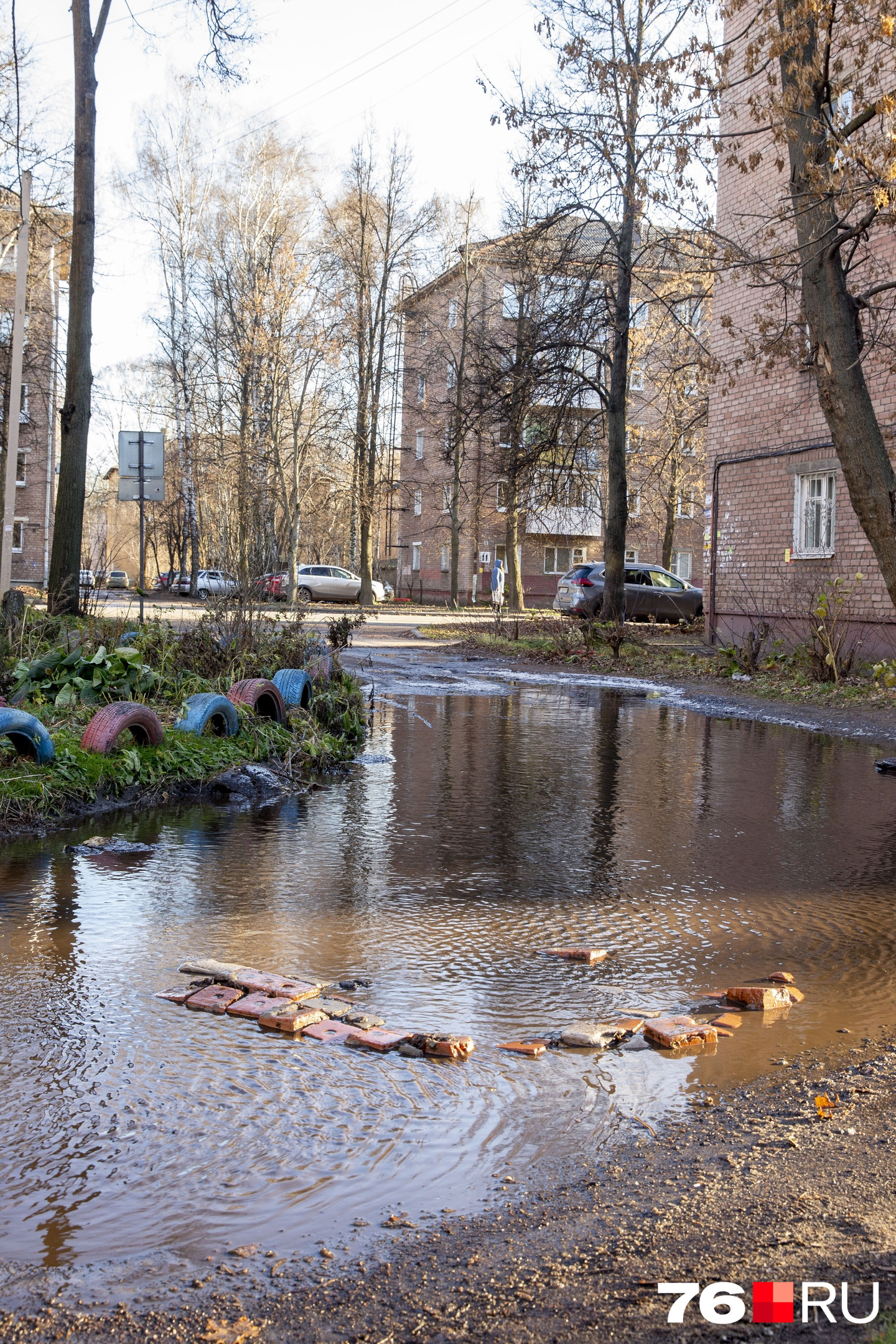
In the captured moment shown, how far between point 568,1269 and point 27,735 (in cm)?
556

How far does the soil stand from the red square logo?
1cm

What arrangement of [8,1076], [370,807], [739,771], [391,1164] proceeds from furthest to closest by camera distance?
[739,771]
[370,807]
[8,1076]
[391,1164]

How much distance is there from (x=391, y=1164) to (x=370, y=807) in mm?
4802

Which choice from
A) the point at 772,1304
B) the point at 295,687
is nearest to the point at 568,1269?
the point at 772,1304

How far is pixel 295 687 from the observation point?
997 cm

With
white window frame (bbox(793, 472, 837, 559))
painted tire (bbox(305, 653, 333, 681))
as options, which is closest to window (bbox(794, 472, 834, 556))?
white window frame (bbox(793, 472, 837, 559))

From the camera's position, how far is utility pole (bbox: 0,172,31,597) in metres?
14.9

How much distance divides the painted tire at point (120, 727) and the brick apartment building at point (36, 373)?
11402 mm

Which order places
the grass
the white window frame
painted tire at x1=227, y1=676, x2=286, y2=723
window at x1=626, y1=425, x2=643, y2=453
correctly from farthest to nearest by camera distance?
window at x1=626, y1=425, x2=643, y2=453 < the white window frame < the grass < painted tire at x1=227, y1=676, x2=286, y2=723

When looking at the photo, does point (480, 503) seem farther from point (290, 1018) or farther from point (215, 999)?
point (290, 1018)

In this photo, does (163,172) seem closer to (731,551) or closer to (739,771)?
(731,551)

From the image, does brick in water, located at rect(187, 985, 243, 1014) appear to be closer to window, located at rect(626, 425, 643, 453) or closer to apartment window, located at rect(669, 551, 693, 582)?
window, located at rect(626, 425, 643, 453)

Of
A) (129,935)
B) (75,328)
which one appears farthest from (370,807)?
(75,328)

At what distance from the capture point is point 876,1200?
2.70m
